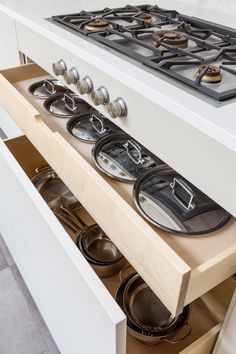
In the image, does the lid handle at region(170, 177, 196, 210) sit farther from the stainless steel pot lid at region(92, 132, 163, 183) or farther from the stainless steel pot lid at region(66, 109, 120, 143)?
the stainless steel pot lid at region(66, 109, 120, 143)

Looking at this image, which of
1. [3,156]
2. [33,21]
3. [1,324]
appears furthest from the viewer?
[1,324]

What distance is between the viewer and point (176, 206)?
2.05 feet

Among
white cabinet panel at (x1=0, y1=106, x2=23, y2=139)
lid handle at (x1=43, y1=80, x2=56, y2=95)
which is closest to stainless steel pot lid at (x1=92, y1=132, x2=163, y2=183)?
lid handle at (x1=43, y1=80, x2=56, y2=95)

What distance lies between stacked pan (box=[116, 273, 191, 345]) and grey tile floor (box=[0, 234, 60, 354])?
0.30 meters

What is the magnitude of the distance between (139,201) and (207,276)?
7.6 inches

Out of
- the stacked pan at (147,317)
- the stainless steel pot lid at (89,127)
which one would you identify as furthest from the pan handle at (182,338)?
the stainless steel pot lid at (89,127)

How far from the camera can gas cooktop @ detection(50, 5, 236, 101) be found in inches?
22.5

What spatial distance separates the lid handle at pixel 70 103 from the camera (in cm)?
97

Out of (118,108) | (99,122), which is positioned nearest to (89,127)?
(99,122)

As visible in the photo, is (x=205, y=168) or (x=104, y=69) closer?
(x=205, y=168)

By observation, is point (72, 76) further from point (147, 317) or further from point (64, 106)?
point (147, 317)

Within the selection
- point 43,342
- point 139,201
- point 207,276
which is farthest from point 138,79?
point 43,342

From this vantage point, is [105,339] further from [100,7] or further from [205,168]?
[100,7]

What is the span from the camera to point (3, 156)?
799 millimetres
